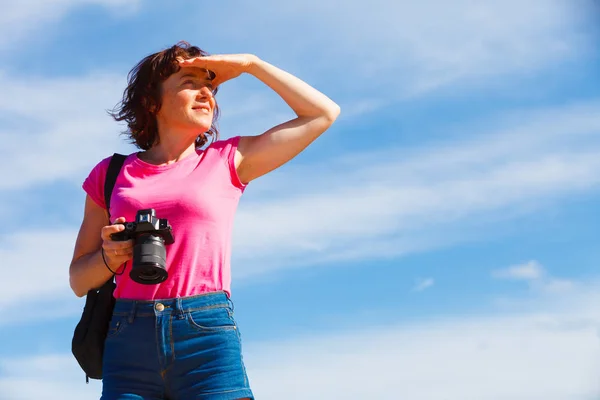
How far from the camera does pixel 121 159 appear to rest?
5309 mm

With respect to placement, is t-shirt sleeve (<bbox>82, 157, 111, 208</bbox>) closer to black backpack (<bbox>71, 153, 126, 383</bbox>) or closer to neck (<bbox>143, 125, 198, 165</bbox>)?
neck (<bbox>143, 125, 198, 165</bbox>)

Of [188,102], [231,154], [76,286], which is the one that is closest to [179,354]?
[76,286]

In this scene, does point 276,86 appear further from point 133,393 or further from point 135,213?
point 133,393

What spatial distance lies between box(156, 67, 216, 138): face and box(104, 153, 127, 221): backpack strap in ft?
1.16

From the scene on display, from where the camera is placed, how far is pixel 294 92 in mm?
5363

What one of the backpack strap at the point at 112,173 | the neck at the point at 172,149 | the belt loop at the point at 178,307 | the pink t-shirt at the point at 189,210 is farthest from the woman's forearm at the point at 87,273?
the neck at the point at 172,149

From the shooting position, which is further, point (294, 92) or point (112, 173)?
point (294, 92)

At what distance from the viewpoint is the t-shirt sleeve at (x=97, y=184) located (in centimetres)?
524

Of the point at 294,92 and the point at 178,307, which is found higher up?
the point at 294,92

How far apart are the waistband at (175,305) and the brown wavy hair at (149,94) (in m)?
1.28

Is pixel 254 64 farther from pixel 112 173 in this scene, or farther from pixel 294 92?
pixel 112 173

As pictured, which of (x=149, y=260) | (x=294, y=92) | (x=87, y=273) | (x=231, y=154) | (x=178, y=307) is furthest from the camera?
(x=294, y=92)

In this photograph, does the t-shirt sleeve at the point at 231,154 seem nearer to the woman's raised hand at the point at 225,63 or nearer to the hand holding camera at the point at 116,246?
the woman's raised hand at the point at 225,63

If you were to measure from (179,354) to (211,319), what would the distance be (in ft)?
0.84
